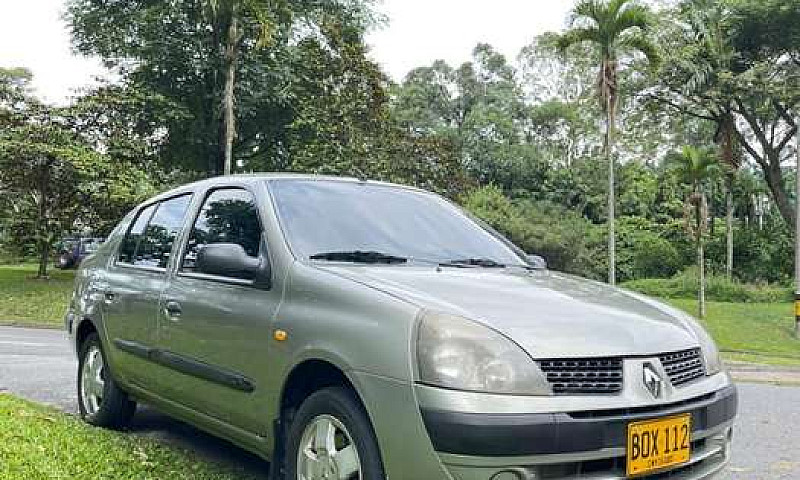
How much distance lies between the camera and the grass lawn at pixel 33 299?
1912cm

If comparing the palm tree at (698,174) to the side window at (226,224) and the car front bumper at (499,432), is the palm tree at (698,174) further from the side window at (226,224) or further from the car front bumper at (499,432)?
the car front bumper at (499,432)

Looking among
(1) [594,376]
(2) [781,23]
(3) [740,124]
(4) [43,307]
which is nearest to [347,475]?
(1) [594,376]

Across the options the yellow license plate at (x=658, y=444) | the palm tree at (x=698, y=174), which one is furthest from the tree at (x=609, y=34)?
the yellow license plate at (x=658, y=444)

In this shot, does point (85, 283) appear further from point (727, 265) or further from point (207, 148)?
point (727, 265)

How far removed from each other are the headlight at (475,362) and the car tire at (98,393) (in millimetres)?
3260

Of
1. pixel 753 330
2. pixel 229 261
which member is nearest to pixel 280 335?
pixel 229 261

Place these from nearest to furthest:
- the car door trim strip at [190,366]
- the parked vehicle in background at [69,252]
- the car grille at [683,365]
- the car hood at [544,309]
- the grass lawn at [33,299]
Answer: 1. the car hood at [544,309]
2. the car grille at [683,365]
3. the car door trim strip at [190,366]
4. the grass lawn at [33,299]
5. the parked vehicle in background at [69,252]

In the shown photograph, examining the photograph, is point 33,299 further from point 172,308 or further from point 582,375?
point 582,375

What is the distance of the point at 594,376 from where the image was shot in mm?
2873

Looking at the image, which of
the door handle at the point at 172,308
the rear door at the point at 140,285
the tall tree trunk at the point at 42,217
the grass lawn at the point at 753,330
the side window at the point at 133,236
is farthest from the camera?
the tall tree trunk at the point at 42,217

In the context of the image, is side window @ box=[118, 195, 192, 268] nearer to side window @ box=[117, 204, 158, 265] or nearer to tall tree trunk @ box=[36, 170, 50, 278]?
side window @ box=[117, 204, 158, 265]

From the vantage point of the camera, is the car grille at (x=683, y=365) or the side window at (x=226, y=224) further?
the side window at (x=226, y=224)

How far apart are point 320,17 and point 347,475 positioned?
26.9 metres

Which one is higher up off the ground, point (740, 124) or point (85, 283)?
point (740, 124)
